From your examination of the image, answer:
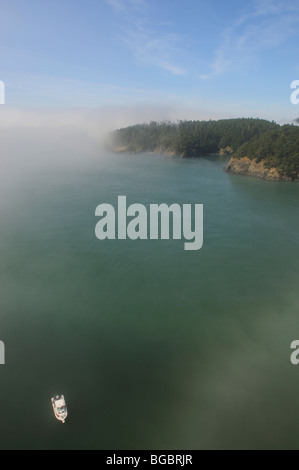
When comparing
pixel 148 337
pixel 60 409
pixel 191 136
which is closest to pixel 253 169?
pixel 191 136

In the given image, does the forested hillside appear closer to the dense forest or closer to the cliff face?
the dense forest

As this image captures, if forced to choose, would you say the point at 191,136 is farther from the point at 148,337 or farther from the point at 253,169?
the point at 148,337

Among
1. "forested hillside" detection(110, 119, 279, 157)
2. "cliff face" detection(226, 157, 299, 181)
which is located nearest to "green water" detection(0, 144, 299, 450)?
"cliff face" detection(226, 157, 299, 181)

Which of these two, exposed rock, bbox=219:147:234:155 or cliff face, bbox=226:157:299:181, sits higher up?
exposed rock, bbox=219:147:234:155

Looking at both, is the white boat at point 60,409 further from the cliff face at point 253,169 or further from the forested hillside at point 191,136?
the forested hillside at point 191,136

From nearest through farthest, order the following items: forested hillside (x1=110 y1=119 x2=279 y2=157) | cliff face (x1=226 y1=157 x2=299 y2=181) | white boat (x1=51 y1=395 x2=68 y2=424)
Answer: white boat (x1=51 y1=395 x2=68 y2=424) < cliff face (x1=226 y1=157 x2=299 y2=181) < forested hillside (x1=110 y1=119 x2=279 y2=157)

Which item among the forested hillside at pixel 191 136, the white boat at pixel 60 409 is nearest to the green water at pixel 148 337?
the white boat at pixel 60 409

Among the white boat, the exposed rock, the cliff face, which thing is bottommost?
the white boat

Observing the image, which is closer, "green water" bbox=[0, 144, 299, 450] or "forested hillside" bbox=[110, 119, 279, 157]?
"green water" bbox=[0, 144, 299, 450]
